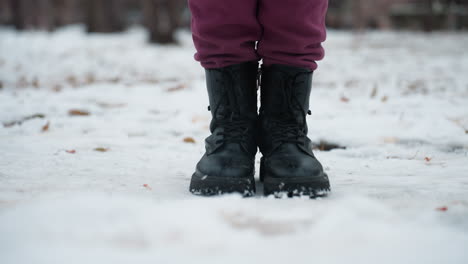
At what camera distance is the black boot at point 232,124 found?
1117 mm

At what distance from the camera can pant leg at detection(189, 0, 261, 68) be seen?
3.62 ft

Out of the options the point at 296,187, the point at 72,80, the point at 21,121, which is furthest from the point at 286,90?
the point at 72,80

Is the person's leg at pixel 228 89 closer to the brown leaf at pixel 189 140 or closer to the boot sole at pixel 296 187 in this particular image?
the boot sole at pixel 296 187

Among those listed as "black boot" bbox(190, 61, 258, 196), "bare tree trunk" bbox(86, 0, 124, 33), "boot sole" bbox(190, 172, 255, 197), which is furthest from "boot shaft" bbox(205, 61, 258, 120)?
"bare tree trunk" bbox(86, 0, 124, 33)

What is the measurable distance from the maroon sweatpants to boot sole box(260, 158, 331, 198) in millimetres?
334

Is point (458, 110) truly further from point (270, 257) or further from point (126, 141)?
point (270, 257)

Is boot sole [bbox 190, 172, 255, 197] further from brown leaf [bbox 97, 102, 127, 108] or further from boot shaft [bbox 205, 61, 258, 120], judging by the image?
brown leaf [bbox 97, 102, 127, 108]

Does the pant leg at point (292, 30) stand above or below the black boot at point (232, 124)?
above

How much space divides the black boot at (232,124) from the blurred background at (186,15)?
7.14 metres

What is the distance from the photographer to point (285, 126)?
1176 millimetres

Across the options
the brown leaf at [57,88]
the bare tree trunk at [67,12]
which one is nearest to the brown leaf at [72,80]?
the brown leaf at [57,88]

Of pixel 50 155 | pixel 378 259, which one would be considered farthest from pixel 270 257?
pixel 50 155


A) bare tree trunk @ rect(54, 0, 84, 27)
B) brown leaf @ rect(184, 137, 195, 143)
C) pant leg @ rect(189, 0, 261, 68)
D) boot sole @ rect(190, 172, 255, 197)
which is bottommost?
bare tree trunk @ rect(54, 0, 84, 27)

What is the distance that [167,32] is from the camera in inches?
321
